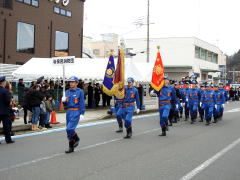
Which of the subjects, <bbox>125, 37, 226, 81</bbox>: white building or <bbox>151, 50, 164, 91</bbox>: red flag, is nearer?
<bbox>151, 50, 164, 91</bbox>: red flag

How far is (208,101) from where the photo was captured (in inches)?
590

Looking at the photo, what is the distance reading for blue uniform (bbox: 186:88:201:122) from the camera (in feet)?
49.8

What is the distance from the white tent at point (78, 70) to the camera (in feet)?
65.0

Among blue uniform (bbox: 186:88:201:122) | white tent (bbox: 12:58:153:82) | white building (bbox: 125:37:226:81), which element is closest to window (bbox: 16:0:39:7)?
white tent (bbox: 12:58:153:82)

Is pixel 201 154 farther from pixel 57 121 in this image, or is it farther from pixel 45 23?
pixel 45 23

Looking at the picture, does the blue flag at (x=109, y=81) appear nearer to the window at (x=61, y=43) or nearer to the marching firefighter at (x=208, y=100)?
the marching firefighter at (x=208, y=100)

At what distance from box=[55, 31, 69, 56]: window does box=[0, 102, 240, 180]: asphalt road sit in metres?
21.3

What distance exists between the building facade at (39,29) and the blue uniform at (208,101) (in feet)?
55.8

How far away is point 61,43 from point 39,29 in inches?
123

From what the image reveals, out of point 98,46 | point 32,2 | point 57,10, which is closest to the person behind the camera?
point 32,2

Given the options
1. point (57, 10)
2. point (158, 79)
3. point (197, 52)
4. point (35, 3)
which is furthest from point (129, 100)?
point (197, 52)

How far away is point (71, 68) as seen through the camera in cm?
2078

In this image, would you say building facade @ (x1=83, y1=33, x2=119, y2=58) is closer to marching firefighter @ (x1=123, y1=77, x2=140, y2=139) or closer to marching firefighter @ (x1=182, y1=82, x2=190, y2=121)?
marching firefighter @ (x1=182, y1=82, x2=190, y2=121)

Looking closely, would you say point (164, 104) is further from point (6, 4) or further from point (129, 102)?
point (6, 4)
